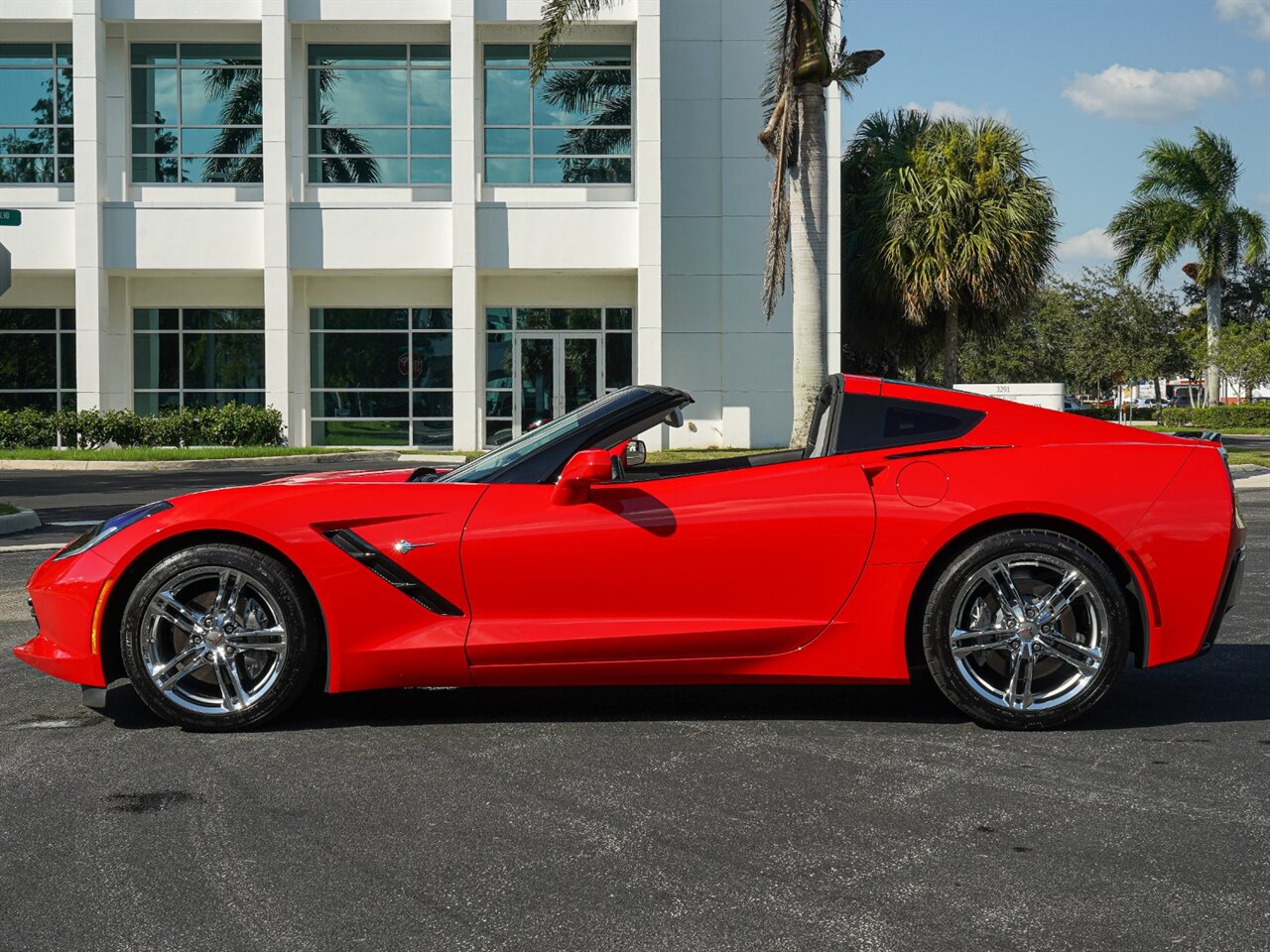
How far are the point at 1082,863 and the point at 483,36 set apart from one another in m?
28.1

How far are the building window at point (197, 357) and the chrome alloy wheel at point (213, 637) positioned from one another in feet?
87.9

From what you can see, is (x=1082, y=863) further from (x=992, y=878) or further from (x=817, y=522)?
(x=817, y=522)

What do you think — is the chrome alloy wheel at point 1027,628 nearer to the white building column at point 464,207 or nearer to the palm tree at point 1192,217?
the white building column at point 464,207

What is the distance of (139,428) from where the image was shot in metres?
28.2

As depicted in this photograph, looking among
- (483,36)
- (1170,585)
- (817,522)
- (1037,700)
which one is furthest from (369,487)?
(483,36)

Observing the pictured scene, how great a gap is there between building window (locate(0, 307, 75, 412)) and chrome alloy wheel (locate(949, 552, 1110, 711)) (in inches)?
1179

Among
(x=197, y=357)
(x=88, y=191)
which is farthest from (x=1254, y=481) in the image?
(x=88, y=191)

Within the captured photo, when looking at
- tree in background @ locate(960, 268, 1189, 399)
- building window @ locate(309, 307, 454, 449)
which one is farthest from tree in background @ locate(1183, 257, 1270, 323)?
building window @ locate(309, 307, 454, 449)

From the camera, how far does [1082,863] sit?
11.9 feet

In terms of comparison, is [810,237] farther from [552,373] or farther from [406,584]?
[406,584]

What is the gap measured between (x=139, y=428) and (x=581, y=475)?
25.4 metres

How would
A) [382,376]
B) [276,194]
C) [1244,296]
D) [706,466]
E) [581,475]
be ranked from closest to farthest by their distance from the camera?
1. [581,475]
2. [706,466]
3. [276,194]
4. [382,376]
5. [1244,296]

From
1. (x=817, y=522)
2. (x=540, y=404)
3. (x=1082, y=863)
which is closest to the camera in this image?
(x=1082, y=863)

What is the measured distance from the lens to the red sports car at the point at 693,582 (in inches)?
196
